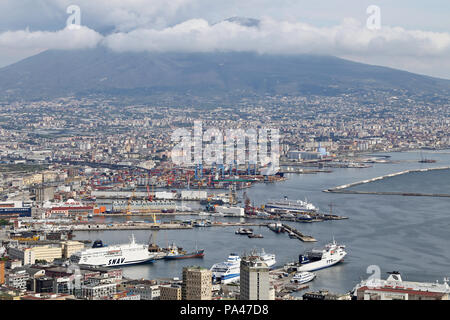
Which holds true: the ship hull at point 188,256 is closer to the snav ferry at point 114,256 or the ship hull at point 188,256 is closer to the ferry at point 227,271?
the snav ferry at point 114,256

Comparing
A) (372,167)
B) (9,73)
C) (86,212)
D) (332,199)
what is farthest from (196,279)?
(9,73)

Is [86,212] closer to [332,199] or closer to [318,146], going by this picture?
[332,199]

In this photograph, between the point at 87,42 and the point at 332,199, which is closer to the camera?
the point at 332,199

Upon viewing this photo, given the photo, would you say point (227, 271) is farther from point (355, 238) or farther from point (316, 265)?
point (355, 238)

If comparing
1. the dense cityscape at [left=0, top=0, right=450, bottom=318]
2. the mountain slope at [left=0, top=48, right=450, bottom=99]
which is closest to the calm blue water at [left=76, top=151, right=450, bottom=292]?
the dense cityscape at [left=0, top=0, right=450, bottom=318]

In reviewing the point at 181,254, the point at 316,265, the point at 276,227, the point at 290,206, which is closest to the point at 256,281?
the point at 316,265

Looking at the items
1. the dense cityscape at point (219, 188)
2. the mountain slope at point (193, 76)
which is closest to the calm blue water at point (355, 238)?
the dense cityscape at point (219, 188)
